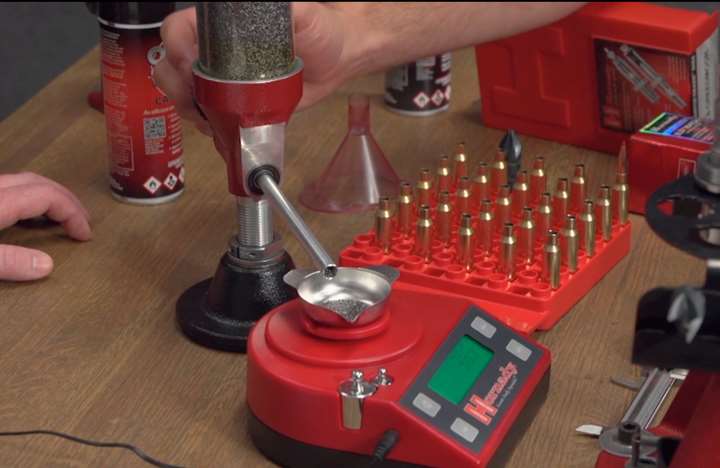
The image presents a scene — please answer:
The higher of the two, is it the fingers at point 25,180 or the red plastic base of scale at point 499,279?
the fingers at point 25,180

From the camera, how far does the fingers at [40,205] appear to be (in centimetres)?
125

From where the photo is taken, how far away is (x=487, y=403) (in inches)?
36.9

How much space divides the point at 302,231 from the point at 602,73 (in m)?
0.56

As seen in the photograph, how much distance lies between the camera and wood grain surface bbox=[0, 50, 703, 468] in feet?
3.27

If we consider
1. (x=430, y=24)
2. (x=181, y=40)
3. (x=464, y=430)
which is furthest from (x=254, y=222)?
(x=430, y=24)

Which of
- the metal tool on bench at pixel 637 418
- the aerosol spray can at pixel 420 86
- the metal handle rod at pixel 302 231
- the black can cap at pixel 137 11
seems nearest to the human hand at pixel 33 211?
the black can cap at pixel 137 11

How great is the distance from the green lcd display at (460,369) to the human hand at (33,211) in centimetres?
44

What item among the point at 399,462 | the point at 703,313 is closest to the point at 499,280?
the point at 399,462

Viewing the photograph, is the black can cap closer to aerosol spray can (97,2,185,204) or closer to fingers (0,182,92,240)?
aerosol spray can (97,2,185,204)

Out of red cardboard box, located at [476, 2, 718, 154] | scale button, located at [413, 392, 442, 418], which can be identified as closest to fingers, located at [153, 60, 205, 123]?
scale button, located at [413, 392, 442, 418]

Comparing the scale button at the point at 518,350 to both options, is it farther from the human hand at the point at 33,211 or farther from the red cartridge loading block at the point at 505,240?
the human hand at the point at 33,211

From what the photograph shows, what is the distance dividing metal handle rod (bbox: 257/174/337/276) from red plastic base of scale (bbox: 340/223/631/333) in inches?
7.2

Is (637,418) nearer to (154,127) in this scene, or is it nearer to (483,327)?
(483,327)

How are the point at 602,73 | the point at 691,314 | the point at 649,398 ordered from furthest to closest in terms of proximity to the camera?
1. the point at 602,73
2. the point at 649,398
3. the point at 691,314
